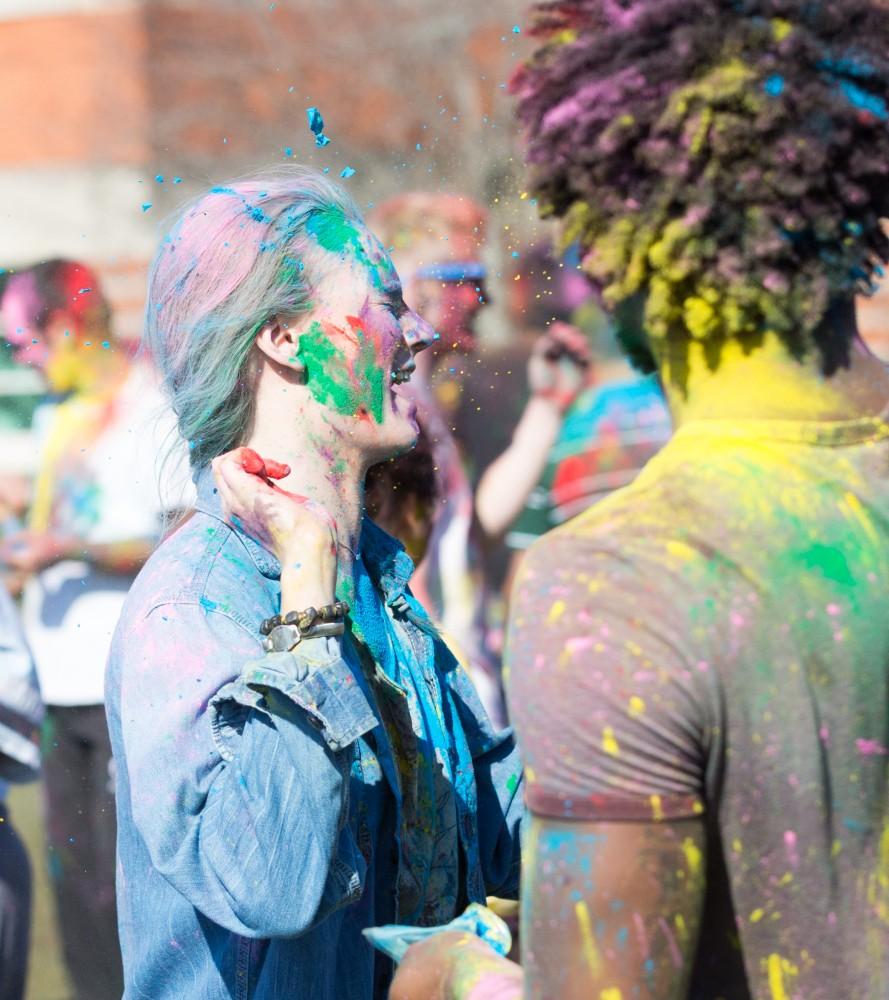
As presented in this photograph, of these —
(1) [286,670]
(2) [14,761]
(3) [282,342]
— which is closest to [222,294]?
(3) [282,342]

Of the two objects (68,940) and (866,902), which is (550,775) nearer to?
(866,902)

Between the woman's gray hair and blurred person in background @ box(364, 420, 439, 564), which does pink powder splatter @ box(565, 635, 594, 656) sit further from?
blurred person in background @ box(364, 420, 439, 564)

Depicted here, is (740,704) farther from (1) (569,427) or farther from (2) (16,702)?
→ (1) (569,427)

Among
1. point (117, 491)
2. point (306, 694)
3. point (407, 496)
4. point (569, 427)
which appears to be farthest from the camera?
point (569, 427)

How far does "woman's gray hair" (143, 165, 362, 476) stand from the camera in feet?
7.24

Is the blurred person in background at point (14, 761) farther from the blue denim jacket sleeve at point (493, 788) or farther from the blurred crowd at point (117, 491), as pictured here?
the blue denim jacket sleeve at point (493, 788)

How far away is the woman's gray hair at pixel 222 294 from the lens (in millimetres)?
2207

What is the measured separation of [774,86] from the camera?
4.44ft

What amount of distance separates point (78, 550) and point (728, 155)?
3720mm

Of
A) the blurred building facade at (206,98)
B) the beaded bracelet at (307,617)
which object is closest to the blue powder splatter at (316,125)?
the beaded bracelet at (307,617)

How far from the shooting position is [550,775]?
4.39ft

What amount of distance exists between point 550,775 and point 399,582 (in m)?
1.07

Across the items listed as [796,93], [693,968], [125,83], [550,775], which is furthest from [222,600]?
[125,83]

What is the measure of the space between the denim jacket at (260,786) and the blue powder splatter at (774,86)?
3.11ft
